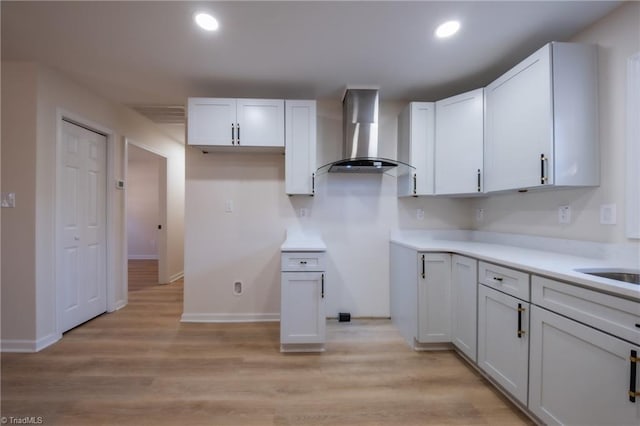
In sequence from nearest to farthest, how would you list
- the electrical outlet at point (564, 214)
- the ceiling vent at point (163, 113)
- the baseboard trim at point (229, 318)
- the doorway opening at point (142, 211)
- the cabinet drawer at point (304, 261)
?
the electrical outlet at point (564, 214)
the cabinet drawer at point (304, 261)
the baseboard trim at point (229, 318)
the ceiling vent at point (163, 113)
the doorway opening at point (142, 211)

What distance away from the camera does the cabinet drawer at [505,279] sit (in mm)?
1415

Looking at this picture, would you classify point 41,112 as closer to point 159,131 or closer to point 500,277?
point 159,131

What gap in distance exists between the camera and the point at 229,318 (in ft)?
9.01

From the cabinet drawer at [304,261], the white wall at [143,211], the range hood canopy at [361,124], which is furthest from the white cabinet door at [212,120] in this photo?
the white wall at [143,211]

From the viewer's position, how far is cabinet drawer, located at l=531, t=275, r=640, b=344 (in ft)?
3.18

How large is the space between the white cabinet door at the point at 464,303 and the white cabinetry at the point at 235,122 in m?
1.89

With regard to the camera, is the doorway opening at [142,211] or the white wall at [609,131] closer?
the white wall at [609,131]

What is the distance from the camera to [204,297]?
275 centimetres

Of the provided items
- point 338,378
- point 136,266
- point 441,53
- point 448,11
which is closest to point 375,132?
point 441,53

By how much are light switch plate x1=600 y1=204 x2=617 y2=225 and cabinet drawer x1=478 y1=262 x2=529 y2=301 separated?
69 cm

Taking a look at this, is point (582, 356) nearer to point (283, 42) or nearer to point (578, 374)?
point (578, 374)

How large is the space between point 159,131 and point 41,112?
5.89 ft

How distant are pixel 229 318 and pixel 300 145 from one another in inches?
78.1

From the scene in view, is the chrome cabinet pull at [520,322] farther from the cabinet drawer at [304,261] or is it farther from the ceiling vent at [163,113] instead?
the ceiling vent at [163,113]
